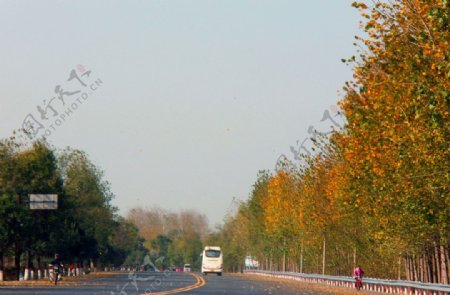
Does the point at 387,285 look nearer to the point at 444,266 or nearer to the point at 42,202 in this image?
the point at 444,266

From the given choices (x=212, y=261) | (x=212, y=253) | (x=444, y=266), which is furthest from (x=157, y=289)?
(x=212, y=253)

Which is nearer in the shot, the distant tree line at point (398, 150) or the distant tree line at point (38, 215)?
the distant tree line at point (398, 150)

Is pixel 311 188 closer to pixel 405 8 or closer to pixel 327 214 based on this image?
pixel 327 214

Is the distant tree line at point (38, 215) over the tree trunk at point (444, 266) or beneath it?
over

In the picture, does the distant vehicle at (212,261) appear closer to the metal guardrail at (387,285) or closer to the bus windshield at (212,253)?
the bus windshield at (212,253)

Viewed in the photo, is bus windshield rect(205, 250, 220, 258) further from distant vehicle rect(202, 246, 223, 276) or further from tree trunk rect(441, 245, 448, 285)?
tree trunk rect(441, 245, 448, 285)

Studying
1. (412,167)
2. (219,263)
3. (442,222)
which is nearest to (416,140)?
(412,167)

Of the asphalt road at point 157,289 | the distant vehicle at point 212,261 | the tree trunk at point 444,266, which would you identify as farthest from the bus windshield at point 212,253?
the tree trunk at point 444,266

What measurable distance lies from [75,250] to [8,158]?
77.1ft

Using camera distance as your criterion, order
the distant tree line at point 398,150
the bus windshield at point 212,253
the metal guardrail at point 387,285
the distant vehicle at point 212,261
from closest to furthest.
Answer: the distant tree line at point 398,150, the metal guardrail at point 387,285, the distant vehicle at point 212,261, the bus windshield at point 212,253

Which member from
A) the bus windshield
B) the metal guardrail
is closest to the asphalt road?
the metal guardrail

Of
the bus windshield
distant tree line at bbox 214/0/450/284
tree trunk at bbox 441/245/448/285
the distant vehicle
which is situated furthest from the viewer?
the bus windshield

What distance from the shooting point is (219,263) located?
115 metres

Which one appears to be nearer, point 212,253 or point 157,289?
point 157,289
